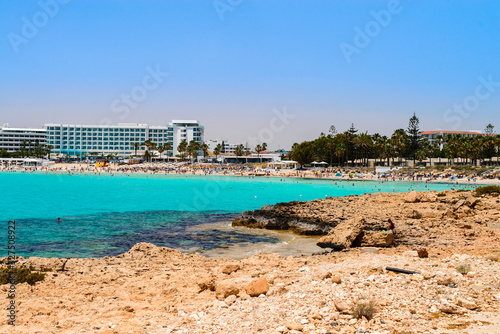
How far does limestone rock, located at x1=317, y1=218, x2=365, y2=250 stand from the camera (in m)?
15.0

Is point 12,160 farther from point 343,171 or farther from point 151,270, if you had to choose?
point 151,270

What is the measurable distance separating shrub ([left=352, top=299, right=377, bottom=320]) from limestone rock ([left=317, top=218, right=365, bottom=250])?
321 inches

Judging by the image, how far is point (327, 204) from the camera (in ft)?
102

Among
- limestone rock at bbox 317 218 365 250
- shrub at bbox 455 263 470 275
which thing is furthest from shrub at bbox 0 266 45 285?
shrub at bbox 455 263 470 275

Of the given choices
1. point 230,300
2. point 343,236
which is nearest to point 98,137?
point 343,236

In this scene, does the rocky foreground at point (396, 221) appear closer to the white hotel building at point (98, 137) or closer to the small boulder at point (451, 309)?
the small boulder at point (451, 309)

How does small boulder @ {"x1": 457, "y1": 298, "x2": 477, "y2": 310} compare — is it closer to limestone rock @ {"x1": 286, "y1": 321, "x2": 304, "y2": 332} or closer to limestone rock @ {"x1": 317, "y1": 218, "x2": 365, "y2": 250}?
limestone rock @ {"x1": 286, "y1": 321, "x2": 304, "y2": 332}

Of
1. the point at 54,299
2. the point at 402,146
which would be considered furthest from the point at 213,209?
the point at 402,146

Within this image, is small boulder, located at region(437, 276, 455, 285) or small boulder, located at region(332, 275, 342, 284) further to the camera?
small boulder, located at region(332, 275, 342, 284)

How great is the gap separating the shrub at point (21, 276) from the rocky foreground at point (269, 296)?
0.24 metres

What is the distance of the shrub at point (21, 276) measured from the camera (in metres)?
10.6

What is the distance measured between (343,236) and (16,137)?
188491mm

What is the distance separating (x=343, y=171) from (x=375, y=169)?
8.41 meters

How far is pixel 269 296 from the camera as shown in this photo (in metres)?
8.52
